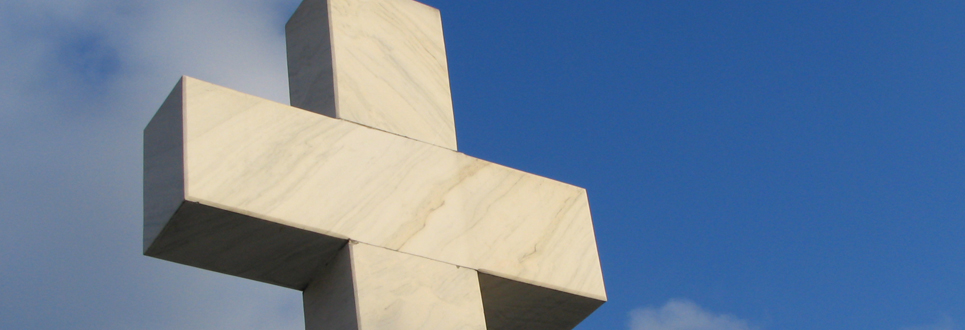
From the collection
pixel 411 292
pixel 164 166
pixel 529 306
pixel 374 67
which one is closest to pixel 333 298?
pixel 411 292

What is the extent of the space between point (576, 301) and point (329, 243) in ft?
3.94

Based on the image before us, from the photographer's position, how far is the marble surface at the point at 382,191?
412cm

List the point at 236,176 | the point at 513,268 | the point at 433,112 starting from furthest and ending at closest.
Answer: the point at 433,112, the point at 513,268, the point at 236,176

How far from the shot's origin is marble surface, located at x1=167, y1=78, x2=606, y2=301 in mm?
4115

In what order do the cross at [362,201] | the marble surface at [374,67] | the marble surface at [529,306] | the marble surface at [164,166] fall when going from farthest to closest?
1. the marble surface at [374,67]
2. the marble surface at [529,306]
3. the cross at [362,201]
4. the marble surface at [164,166]

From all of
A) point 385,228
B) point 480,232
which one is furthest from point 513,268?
point 385,228

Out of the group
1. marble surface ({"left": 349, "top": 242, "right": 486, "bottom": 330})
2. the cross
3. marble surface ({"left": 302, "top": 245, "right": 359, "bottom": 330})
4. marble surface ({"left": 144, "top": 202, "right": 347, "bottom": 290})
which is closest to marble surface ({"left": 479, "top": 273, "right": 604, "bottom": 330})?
the cross

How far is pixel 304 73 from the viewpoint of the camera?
5.20 metres

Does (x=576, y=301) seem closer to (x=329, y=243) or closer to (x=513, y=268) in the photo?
(x=513, y=268)

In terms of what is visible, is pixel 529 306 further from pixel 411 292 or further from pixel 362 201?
pixel 362 201

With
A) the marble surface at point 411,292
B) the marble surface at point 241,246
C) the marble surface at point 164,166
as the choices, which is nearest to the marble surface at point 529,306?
the marble surface at point 411,292

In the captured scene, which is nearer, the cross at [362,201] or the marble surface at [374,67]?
the cross at [362,201]

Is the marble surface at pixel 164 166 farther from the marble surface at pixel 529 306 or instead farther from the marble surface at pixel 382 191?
the marble surface at pixel 529 306

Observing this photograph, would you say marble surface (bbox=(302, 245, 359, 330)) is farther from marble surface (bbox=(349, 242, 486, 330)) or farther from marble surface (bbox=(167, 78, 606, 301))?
marble surface (bbox=(167, 78, 606, 301))
